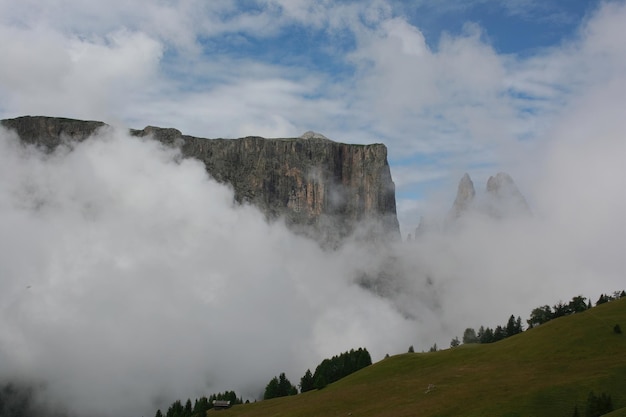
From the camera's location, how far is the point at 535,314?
502ft

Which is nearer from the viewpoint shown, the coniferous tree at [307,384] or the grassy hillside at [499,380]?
the grassy hillside at [499,380]

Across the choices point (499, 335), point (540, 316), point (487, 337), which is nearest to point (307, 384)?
point (499, 335)

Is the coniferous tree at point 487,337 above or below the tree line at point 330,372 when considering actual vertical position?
above

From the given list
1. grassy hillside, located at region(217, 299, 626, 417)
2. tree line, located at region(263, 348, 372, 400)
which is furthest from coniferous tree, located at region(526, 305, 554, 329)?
tree line, located at region(263, 348, 372, 400)

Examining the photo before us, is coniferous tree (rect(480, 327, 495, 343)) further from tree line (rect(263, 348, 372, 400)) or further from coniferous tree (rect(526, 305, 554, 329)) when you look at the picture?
tree line (rect(263, 348, 372, 400))

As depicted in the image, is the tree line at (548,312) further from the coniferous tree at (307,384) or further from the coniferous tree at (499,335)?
the coniferous tree at (307,384)

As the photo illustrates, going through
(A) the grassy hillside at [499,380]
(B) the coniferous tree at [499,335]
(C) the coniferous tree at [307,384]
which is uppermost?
(B) the coniferous tree at [499,335]

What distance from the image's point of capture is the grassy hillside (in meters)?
74.2

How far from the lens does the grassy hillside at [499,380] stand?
244 feet

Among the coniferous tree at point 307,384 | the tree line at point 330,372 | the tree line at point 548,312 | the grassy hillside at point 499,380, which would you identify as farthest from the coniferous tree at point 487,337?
the coniferous tree at point 307,384

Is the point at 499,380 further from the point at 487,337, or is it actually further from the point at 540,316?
the point at 487,337

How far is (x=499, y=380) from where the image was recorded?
86.1 metres

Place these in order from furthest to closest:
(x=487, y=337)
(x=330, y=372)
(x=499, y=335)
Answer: (x=487, y=337)
(x=499, y=335)
(x=330, y=372)

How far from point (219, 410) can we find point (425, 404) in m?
60.4
